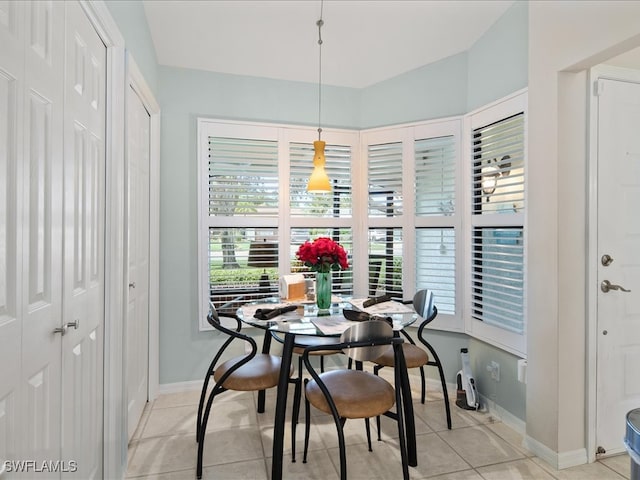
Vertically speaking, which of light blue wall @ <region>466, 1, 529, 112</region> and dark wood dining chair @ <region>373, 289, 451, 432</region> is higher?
light blue wall @ <region>466, 1, 529, 112</region>

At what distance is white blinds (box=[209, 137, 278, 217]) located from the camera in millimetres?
3215

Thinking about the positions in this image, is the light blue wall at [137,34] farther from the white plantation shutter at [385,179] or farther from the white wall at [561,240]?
the white wall at [561,240]

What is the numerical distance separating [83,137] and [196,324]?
2.00 m

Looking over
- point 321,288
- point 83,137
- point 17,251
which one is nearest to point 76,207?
point 83,137

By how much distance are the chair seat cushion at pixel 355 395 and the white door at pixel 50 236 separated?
1086 mm

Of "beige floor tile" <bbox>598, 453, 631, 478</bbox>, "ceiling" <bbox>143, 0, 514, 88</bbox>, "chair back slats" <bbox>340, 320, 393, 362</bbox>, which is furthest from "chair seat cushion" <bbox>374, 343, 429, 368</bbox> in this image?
"ceiling" <bbox>143, 0, 514, 88</bbox>

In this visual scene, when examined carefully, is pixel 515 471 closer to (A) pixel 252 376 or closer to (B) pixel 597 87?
(A) pixel 252 376

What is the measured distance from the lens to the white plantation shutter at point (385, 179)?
337cm

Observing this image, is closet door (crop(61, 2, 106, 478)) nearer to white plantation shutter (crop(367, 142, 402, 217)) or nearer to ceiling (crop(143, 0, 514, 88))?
ceiling (crop(143, 0, 514, 88))

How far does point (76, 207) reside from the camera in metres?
1.48

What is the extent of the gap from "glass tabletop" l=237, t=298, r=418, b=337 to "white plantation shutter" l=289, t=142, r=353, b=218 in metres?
1.17

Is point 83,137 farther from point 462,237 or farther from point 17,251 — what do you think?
point 462,237

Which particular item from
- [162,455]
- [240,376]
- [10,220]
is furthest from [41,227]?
[162,455]

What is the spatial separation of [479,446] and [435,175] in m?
2.09
